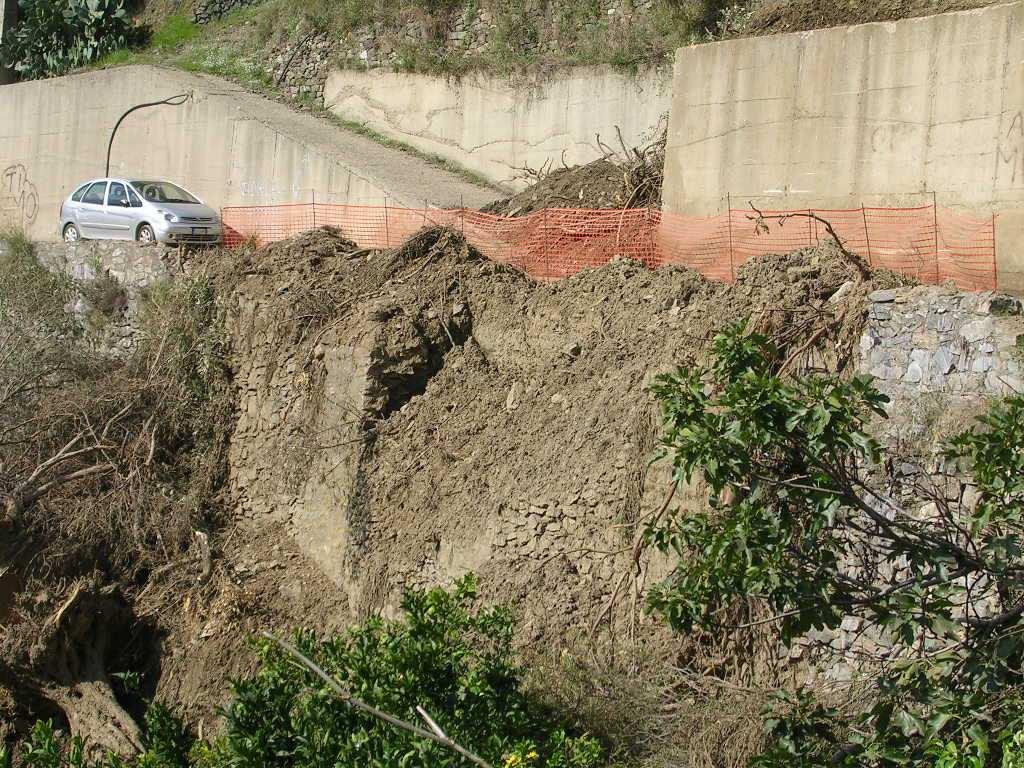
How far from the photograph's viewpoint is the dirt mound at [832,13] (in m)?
12.7

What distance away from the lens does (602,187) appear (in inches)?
612

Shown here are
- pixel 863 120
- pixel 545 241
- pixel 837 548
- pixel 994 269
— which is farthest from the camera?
pixel 545 241

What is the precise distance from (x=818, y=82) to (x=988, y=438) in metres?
7.22

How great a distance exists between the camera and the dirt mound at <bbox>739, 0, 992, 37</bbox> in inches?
501

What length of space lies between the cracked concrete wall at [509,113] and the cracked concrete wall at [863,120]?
489cm

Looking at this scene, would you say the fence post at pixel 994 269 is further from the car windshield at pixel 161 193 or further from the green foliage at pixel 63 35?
the green foliage at pixel 63 35

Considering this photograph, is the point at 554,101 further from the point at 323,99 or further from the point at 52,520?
→ the point at 52,520

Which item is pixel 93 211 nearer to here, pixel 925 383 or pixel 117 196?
pixel 117 196

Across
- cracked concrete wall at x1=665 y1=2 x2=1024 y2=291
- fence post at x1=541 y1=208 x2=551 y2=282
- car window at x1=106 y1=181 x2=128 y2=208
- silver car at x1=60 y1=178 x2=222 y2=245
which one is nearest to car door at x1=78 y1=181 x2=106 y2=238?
silver car at x1=60 y1=178 x2=222 y2=245

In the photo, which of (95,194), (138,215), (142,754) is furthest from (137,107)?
(142,754)

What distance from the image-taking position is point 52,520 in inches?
548

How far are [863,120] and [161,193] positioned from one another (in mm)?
11378

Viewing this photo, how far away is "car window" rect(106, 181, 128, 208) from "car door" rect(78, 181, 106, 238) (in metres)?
0.12

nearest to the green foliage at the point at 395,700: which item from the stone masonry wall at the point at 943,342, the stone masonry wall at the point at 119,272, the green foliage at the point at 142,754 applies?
the green foliage at the point at 142,754
